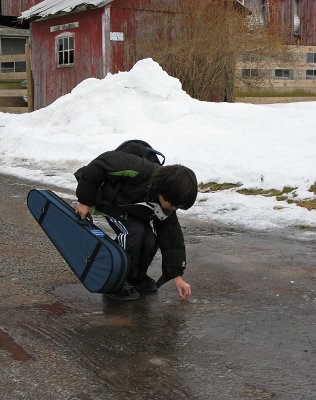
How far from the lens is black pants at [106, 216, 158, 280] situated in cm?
384

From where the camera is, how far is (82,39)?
18500 mm

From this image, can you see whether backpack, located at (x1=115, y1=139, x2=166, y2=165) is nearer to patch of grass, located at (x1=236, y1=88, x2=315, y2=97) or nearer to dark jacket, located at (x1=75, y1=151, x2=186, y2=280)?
dark jacket, located at (x1=75, y1=151, x2=186, y2=280)

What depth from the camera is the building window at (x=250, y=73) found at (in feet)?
64.8

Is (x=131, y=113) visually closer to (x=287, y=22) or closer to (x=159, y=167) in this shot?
(x=159, y=167)

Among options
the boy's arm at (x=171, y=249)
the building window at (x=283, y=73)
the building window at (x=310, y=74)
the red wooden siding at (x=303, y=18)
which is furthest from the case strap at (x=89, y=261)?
the red wooden siding at (x=303, y=18)

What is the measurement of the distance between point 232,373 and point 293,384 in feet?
0.86

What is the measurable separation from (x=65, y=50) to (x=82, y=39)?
3.26 ft

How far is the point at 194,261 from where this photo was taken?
4906mm

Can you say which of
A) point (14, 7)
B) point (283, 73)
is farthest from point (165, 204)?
point (14, 7)

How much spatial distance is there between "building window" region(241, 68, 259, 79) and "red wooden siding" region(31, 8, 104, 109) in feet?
14.4

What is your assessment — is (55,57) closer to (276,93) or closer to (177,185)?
(276,93)

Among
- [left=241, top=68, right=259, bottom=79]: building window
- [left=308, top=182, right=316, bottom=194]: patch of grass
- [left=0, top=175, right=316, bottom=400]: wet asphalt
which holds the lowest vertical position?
[left=0, top=175, right=316, bottom=400]: wet asphalt

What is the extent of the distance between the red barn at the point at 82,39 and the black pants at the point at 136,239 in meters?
14.5

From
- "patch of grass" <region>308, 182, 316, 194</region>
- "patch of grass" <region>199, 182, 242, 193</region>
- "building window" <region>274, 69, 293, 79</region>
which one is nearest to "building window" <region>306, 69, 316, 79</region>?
"building window" <region>274, 69, 293, 79</region>
